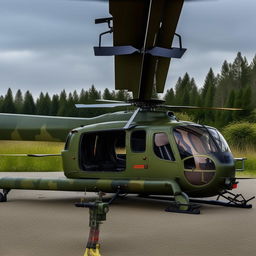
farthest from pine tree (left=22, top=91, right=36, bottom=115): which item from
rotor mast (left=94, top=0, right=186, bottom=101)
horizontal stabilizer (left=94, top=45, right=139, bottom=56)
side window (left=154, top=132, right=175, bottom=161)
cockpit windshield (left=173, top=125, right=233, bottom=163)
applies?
horizontal stabilizer (left=94, top=45, right=139, bottom=56)

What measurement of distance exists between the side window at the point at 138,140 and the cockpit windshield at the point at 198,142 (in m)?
0.80

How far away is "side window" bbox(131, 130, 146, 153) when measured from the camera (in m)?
10.6

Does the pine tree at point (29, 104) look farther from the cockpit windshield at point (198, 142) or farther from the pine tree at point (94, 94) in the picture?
the cockpit windshield at point (198, 142)

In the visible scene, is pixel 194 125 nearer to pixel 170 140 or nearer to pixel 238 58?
pixel 170 140

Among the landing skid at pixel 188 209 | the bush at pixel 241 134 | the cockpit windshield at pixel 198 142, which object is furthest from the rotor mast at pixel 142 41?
the bush at pixel 241 134

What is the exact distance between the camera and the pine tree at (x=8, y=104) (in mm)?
56000

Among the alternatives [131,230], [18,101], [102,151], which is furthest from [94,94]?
[131,230]

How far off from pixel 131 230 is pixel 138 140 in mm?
3275

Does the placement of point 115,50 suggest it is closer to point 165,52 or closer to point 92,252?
point 165,52

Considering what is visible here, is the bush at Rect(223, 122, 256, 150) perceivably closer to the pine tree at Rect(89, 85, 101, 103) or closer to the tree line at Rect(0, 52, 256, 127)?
the tree line at Rect(0, 52, 256, 127)

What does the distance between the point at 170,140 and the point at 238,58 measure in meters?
59.7

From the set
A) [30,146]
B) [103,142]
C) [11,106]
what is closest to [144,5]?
[103,142]

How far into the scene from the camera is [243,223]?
27.7 feet

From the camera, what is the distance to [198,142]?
10.0 metres
